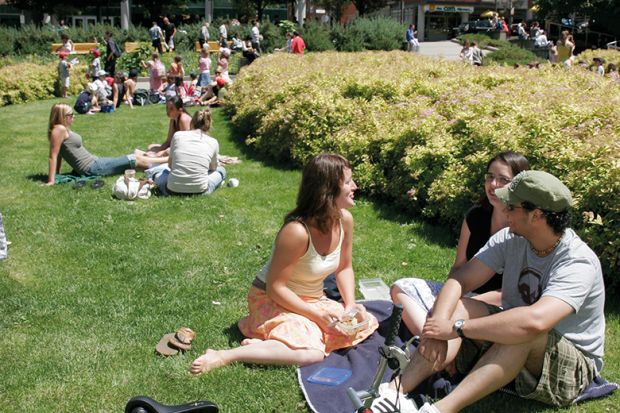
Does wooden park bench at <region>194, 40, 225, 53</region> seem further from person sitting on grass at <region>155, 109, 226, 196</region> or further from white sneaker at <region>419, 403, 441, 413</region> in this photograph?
white sneaker at <region>419, 403, 441, 413</region>

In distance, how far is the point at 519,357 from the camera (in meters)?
3.15

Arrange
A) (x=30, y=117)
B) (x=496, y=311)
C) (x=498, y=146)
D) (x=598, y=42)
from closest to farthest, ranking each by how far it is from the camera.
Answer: (x=496, y=311)
(x=498, y=146)
(x=30, y=117)
(x=598, y=42)

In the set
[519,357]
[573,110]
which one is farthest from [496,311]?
[573,110]

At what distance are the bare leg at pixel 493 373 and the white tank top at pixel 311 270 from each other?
1.23 meters

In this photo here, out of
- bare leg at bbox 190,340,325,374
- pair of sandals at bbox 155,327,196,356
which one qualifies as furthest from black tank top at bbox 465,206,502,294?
pair of sandals at bbox 155,327,196,356

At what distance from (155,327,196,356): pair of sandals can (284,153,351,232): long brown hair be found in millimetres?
1037

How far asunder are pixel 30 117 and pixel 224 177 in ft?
28.4

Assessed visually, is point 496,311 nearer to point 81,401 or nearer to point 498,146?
point 81,401

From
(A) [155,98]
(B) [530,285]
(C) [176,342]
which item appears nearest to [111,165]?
(C) [176,342]

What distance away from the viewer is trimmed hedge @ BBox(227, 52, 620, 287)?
5098 millimetres

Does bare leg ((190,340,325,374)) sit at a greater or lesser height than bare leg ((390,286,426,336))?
lesser

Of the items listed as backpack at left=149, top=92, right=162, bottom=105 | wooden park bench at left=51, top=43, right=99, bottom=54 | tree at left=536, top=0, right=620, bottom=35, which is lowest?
backpack at left=149, top=92, right=162, bottom=105

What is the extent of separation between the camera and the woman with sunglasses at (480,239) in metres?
3.94

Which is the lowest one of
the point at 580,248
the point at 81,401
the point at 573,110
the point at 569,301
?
the point at 81,401
